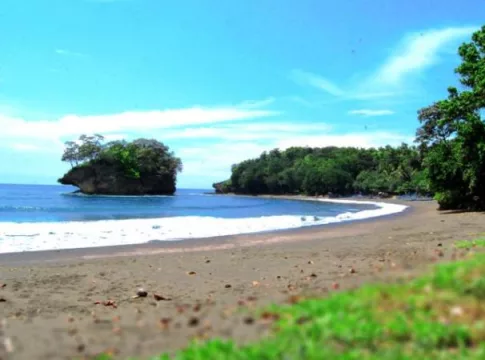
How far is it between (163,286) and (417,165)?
92516 mm

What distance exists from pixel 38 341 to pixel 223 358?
2169mm

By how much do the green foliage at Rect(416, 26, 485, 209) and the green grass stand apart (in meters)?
24.0

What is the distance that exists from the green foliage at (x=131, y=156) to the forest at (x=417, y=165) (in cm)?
2580

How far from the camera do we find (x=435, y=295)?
14.2ft

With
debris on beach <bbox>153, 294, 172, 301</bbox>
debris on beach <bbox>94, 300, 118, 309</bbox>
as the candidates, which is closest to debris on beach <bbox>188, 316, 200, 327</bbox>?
debris on beach <bbox>94, 300, 118, 309</bbox>

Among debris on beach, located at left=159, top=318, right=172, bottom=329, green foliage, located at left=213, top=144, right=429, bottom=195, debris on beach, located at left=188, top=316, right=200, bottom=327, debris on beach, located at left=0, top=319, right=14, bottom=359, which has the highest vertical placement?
green foliage, located at left=213, top=144, right=429, bottom=195

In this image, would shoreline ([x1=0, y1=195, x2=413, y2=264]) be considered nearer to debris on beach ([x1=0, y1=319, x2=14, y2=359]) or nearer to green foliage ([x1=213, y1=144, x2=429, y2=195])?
debris on beach ([x1=0, y1=319, x2=14, y2=359])

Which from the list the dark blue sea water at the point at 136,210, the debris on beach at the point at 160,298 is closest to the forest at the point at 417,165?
the dark blue sea water at the point at 136,210

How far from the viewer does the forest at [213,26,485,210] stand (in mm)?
28094

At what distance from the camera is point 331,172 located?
11038cm

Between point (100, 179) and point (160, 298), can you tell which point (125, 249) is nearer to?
point (160, 298)

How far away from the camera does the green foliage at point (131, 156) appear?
11075 cm

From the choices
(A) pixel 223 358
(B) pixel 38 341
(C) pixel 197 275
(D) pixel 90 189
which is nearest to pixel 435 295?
(A) pixel 223 358

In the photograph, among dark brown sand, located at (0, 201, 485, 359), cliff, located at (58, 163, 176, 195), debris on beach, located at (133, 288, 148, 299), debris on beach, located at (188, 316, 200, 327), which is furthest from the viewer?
cliff, located at (58, 163, 176, 195)
